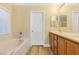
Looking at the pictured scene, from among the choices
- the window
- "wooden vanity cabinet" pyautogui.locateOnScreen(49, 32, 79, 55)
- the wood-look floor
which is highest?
the window

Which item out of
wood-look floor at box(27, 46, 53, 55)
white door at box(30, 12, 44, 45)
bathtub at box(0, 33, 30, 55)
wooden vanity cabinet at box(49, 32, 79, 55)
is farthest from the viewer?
white door at box(30, 12, 44, 45)

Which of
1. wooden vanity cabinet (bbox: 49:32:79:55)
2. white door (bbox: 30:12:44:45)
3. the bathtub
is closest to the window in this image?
the bathtub

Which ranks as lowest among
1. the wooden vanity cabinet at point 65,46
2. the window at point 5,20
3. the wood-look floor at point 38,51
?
the wood-look floor at point 38,51

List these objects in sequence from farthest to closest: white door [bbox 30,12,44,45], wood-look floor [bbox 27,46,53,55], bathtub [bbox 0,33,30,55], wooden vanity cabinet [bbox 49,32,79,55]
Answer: white door [bbox 30,12,44,45] → wood-look floor [bbox 27,46,53,55] → bathtub [bbox 0,33,30,55] → wooden vanity cabinet [bbox 49,32,79,55]

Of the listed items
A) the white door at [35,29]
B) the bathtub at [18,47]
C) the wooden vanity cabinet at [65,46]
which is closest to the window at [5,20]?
the bathtub at [18,47]

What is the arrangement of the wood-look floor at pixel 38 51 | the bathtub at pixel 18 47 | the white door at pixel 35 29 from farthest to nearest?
1. the white door at pixel 35 29
2. the wood-look floor at pixel 38 51
3. the bathtub at pixel 18 47

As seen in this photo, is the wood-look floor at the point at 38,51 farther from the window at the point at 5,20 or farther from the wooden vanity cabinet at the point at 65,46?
the window at the point at 5,20

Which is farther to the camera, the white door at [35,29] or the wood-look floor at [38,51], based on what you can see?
the white door at [35,29]

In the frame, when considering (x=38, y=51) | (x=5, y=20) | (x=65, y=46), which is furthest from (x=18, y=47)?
(x=65, y=46)

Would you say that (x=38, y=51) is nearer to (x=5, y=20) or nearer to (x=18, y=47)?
(x=18, y=47)

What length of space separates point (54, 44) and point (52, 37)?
38cm

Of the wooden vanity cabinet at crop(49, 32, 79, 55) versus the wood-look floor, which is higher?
the wooden vanity cabinet at crop(49, 32, 79, 55)

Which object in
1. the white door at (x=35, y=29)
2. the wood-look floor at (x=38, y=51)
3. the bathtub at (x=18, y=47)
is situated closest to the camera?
the bathtub at (x=18, y=47)

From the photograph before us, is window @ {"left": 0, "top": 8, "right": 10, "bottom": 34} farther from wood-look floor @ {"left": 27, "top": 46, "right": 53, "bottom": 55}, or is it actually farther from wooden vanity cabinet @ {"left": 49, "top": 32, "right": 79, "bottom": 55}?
wooden vanity cabinet @ {"left": 49, "top": 32, "right": 79, "bottom": 55}
